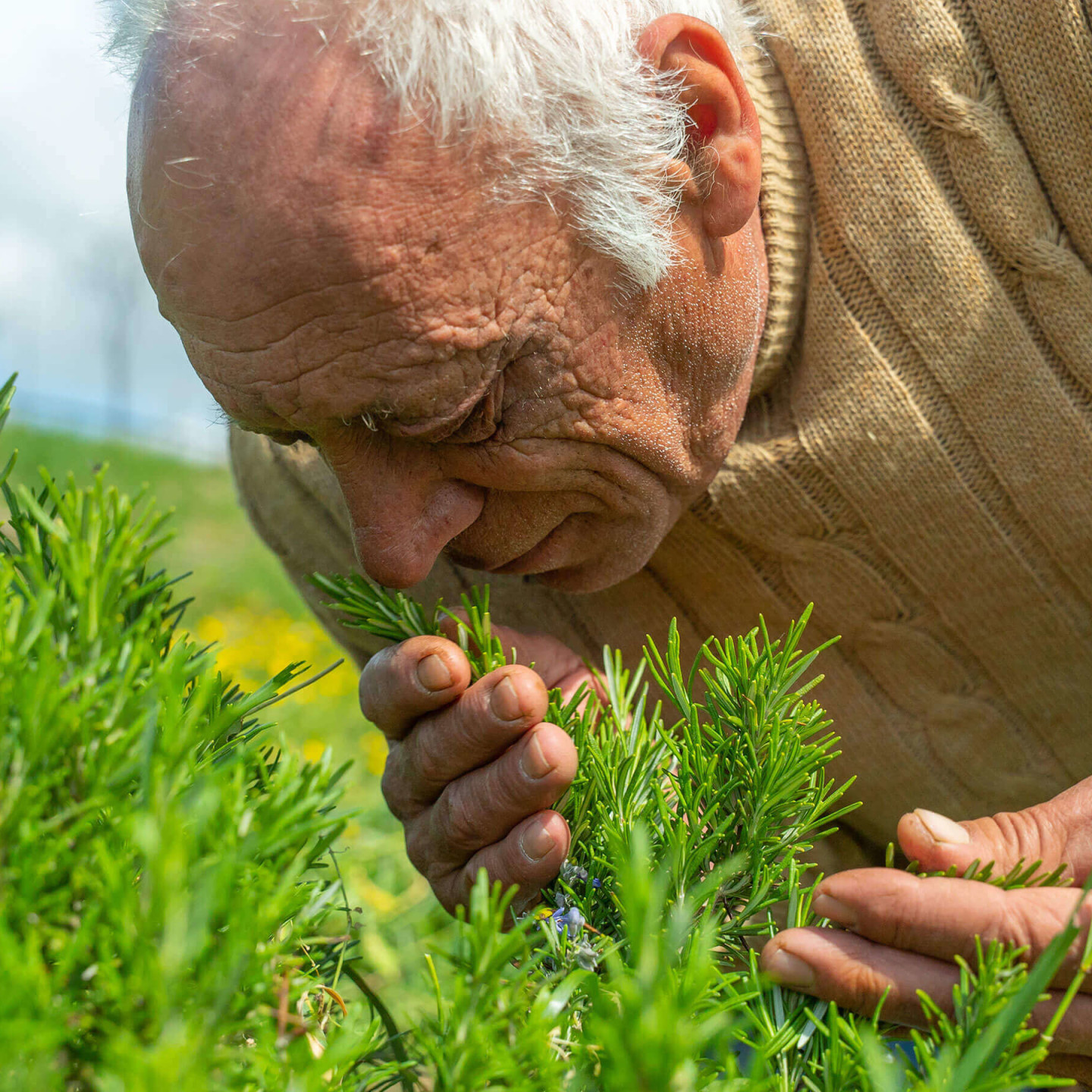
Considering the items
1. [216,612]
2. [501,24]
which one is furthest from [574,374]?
[216,612]

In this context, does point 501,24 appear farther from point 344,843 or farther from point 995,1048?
point 344,843

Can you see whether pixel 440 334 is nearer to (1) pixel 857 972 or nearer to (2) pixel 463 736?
(2) pixel 463 736

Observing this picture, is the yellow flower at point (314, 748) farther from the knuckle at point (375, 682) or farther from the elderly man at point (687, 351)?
the knuckle at point (375, 682)

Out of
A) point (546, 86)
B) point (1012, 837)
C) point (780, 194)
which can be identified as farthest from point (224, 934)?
point (780, 194)

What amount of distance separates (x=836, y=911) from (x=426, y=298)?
0.71 meters

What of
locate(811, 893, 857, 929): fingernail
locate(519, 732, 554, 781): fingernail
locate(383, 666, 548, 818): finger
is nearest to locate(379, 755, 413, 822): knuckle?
locate(383, 666, 548, 818): finger

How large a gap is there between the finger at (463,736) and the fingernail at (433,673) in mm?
29

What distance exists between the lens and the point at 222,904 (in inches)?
16.2

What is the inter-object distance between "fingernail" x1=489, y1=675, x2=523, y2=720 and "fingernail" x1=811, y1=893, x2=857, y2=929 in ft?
1.01

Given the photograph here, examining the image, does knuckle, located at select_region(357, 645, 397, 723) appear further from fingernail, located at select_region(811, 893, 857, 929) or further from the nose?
fingernail, located at select_region(811, 893, 857, 929)

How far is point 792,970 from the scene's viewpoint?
0.62m

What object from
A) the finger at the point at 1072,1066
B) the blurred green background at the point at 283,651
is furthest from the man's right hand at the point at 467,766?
the finger at the point at 1072,1066

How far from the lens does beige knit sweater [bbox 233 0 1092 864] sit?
1.33 m

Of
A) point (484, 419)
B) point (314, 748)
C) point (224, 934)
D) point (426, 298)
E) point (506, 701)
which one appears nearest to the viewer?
point (224, 934)
